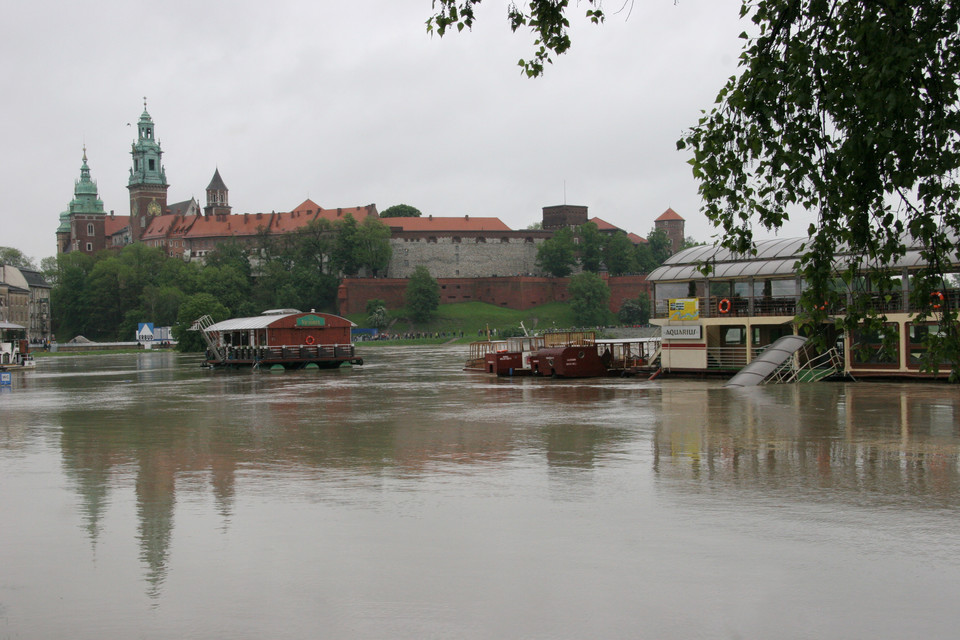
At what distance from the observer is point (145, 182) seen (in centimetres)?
16450

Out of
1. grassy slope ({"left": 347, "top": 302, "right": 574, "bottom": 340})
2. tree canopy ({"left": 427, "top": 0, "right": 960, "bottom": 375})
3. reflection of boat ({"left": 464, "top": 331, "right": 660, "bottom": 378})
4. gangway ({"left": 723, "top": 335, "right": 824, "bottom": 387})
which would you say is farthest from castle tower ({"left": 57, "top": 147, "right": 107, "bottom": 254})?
tree canopy ({"left": 427, "top": 0, "right": 960, "bottom": 375})

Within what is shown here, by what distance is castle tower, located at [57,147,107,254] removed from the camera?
16762 cm

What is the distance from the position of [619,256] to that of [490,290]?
20987mm

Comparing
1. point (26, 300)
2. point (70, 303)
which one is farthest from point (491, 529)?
point (70, 303)

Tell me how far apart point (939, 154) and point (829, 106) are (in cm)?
68

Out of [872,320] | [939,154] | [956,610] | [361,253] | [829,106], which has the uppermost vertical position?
[361,253]

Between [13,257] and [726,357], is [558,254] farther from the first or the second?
[726,357]

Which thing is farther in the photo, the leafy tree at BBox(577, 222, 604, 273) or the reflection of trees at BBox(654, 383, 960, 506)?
the leafy tree at BBox(577, 222, 604, 273)

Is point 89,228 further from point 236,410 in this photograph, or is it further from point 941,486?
point 941,486

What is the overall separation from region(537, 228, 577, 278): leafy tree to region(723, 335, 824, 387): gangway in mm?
109294

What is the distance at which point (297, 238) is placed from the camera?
137750 mm

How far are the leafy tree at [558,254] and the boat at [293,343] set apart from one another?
89.1m

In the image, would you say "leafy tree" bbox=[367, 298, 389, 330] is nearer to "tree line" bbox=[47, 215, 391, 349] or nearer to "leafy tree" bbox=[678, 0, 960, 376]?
"tree line" bbox=[47, 215, 391, 349]

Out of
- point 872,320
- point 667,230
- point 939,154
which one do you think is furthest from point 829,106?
point 667,230
